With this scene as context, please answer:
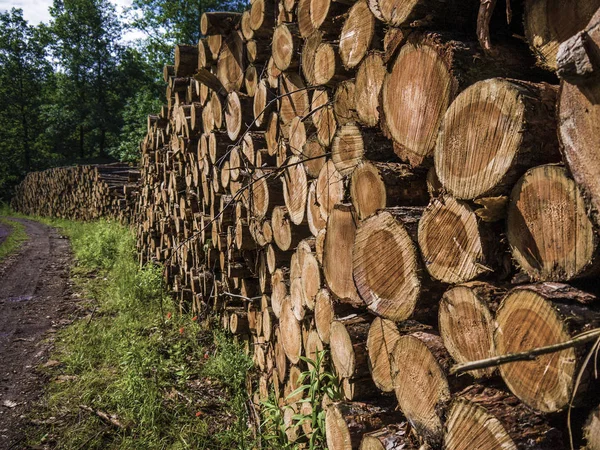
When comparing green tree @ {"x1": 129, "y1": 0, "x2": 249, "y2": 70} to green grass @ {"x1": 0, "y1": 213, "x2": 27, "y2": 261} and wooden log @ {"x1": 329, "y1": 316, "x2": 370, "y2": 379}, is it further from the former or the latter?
wooden log @ {"x1": 329, "y1": 316, "x2": 370, "y2": 379}

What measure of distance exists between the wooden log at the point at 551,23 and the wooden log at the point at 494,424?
90cm

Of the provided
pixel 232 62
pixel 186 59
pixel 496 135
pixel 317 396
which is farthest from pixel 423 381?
pixel 186 59

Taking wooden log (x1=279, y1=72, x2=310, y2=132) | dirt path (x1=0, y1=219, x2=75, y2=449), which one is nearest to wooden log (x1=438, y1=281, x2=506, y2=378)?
wooden log (x1=279, y1=72, x2=310, y2=132)

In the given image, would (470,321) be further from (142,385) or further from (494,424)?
(142,385)

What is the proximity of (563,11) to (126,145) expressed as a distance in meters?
17.9

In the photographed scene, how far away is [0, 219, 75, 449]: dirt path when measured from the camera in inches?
129

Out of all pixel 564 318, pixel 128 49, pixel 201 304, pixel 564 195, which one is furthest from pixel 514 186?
pixel 128 49

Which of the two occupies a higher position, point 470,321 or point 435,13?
point 435,13

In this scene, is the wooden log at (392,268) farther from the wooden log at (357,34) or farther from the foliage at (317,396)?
the wooden log at (357,34)

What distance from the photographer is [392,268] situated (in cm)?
155

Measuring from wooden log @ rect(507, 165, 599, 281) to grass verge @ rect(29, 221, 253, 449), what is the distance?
6.53ft

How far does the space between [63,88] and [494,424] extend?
33.8 meters

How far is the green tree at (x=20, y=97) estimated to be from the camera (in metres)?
28.9

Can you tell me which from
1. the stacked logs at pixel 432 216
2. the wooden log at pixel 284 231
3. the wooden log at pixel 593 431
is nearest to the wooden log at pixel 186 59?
the stacked logs at pixel 432 216
